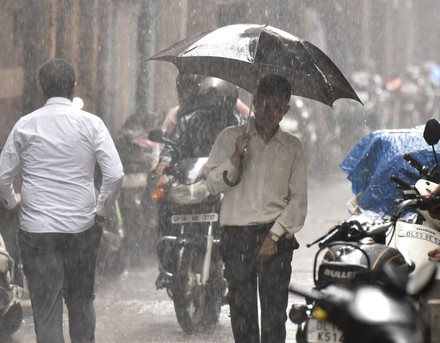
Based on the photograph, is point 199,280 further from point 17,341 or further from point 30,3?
point 30,3

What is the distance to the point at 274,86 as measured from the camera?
6773 millimetres

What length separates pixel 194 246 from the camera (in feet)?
29.5

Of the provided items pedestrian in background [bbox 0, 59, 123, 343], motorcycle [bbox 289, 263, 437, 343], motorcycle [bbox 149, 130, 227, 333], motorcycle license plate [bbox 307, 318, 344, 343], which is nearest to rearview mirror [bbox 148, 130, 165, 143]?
motorcycle [bbox 149, 130, 227, 333]

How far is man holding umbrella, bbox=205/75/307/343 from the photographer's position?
6797mm

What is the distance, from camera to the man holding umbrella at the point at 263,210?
22.3 ft

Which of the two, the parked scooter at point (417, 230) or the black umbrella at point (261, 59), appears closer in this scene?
the parked scooter at point (417, 230)

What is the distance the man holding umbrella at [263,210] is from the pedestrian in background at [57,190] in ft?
2.25

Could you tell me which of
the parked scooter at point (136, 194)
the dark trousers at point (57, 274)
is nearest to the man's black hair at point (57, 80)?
the dark trousers at point (57, 274)

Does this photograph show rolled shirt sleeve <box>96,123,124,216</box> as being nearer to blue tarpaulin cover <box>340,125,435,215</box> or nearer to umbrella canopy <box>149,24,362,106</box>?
umbrella canopy <box>149,24,362,106</box>

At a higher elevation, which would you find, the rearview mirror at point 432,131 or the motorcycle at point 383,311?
the rearview mirror at point 432,131

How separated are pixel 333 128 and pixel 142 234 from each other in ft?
40.9

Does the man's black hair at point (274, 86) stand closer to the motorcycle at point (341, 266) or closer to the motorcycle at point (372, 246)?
the motorcycle at point (372, 246)

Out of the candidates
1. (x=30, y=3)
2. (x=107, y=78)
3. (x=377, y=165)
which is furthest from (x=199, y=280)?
(x=107, y=78)

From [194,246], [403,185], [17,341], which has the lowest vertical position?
[17,341]
